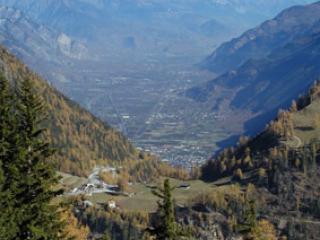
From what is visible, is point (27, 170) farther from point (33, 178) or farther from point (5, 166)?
point (5, 166)

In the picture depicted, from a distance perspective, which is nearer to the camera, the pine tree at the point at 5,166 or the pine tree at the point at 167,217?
the pine tree at the point at 5,166

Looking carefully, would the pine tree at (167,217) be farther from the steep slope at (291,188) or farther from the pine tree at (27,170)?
the steep slope at (291,188)

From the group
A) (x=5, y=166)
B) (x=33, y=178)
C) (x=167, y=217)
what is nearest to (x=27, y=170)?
(x=33, y=178)

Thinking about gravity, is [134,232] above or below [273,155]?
below

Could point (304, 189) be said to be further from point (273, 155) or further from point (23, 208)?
point (23, 208)

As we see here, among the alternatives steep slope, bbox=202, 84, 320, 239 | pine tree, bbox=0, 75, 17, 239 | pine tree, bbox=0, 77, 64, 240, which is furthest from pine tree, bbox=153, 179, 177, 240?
steep slope, bbox=202, 84, 320, 239

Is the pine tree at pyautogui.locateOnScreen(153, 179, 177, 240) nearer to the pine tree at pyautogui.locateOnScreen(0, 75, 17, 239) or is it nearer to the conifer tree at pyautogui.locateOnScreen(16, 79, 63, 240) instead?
the conifer tree at pyautogui.locateOnScreen(16, 79, 63, 240)

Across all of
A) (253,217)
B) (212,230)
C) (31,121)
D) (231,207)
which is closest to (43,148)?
(31,121)

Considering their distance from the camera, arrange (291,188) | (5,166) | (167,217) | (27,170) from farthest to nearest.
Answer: (291,188), (27,170), (5,166), (167,217)

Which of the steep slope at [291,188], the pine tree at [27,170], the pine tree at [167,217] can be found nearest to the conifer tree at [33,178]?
the pine tree at [27,170]

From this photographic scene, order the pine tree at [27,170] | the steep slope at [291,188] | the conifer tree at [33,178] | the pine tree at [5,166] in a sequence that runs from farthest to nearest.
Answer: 1. the steep slope at [291,188]
2. the conifer tree at [33,178]
3. the pine tree at [27,170]
4. the pine tree at [5,166]

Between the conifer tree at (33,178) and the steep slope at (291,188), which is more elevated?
the steep slope at (291,188)
